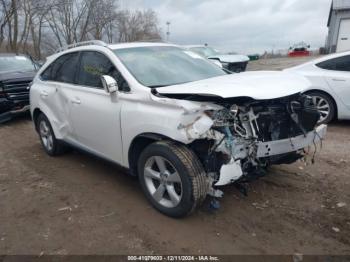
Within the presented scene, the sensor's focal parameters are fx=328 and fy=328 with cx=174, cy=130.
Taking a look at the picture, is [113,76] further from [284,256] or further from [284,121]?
[284,256]

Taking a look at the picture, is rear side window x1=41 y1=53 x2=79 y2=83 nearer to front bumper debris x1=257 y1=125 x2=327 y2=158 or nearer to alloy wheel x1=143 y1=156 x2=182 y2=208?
alloy wheel x1=143 y1=156 x2=182 y2=208

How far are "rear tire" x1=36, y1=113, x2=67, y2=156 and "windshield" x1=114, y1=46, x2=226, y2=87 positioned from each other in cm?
199

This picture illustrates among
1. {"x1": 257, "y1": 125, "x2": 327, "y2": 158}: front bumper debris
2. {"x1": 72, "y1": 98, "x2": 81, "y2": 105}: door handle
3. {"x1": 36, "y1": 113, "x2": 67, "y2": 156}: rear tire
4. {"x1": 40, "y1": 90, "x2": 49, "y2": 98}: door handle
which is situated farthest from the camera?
{"x1": 36, "y1": 113, "x2": 67, "y2": 156}: rear tire

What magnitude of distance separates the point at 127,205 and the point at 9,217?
4.27 ft

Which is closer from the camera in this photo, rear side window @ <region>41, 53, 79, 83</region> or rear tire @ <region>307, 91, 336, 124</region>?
rear side window @ <region>41, 53, 79, 83</region>

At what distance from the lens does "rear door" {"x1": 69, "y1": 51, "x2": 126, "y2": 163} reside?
3754 millimetres

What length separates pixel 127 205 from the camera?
3.75 metres

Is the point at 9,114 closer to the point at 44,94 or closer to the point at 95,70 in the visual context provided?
the point at 44,94

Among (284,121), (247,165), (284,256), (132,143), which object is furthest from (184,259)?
(284,121)

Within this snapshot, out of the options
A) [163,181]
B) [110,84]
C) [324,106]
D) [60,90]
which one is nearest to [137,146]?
[163,181]

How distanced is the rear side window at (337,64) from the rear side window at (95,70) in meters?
4.64

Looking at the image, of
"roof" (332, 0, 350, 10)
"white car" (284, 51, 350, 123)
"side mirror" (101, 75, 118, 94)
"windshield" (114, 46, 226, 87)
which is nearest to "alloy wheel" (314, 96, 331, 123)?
"white car" (284, 51, 350, 123)

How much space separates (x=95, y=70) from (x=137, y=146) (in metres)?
1.23

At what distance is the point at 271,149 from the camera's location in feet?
10.3
